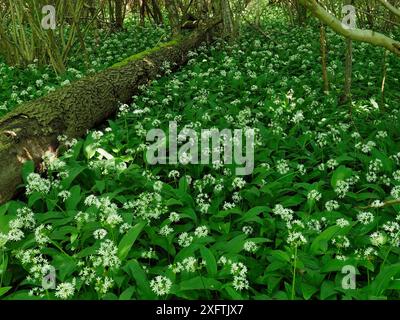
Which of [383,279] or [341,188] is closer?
[383,279]

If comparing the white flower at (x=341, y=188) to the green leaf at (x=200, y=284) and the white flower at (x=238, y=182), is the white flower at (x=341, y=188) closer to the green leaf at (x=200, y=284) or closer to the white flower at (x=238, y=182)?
the white flower at (x=238, y=182)

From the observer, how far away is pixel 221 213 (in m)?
3.51

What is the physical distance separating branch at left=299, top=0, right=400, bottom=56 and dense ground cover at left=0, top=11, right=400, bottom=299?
3.73 feet

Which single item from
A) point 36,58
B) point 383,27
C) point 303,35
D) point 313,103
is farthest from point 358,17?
point 36,58

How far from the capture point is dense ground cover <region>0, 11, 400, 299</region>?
9.11 ft

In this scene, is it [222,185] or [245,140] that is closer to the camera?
[222,185]

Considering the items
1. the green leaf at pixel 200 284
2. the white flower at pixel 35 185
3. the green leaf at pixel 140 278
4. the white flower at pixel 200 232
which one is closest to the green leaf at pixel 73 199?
the white flower at pixel 35 185

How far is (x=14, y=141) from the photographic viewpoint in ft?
13.6

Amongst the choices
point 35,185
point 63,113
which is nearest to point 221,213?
point 35,185

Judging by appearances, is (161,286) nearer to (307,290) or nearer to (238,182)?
(307,290)

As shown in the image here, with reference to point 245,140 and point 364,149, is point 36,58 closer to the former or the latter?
point 245,140

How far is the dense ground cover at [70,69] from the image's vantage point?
650 cm

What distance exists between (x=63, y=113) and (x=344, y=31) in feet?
10.4

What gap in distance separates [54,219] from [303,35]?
9.20m
